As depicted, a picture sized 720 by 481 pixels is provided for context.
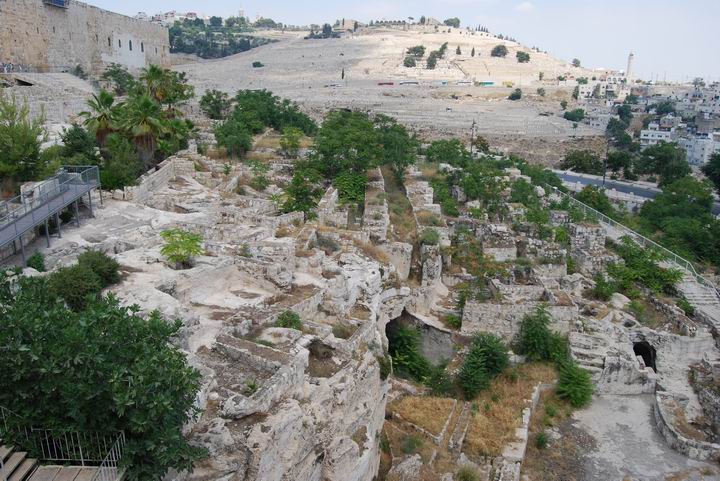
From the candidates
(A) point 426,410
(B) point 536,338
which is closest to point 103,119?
(A) point 426,410

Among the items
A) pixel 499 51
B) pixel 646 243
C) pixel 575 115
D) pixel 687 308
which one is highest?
pixel 499 51

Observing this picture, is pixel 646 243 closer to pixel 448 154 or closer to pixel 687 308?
pixel 687 308

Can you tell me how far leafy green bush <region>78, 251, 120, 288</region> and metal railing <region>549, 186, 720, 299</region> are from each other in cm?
2069

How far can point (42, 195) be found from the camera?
1496 centimetres

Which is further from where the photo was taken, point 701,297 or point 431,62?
point 431,62

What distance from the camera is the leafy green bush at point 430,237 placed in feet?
65.7

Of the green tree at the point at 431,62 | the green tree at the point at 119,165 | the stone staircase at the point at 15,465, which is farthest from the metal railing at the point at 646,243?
the green tree at the point at 431,62

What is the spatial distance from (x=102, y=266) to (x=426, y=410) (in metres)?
7.73

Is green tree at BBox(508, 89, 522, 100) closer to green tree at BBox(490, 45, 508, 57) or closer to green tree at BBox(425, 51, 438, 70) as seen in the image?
green tree at BBox(425, 51, 438, 70)

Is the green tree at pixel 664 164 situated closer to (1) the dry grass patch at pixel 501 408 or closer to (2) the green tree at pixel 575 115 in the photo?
(2) the green tree at pixel 575 115

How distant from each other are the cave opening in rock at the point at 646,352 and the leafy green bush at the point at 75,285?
15655 mm

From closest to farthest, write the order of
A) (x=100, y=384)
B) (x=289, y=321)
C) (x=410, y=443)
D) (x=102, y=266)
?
(x=100, y=384) < (x=289, y=321) < (x=102, y=266) < (x=410, y=443)

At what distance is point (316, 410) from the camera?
9.62m

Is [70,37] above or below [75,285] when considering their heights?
above
